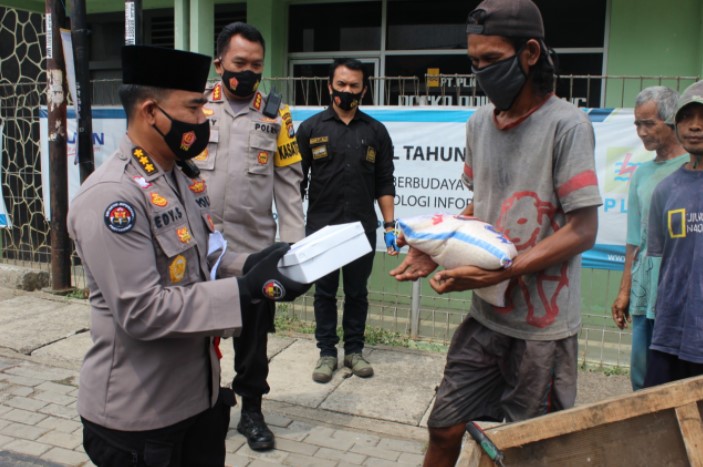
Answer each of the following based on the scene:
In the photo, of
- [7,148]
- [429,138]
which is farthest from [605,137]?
[7,148]

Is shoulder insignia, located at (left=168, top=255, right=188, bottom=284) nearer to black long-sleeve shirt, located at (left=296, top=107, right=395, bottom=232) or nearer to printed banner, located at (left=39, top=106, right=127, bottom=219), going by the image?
black long-sleeve shirt, located at (left=296, top=107, right=395, bottom=232)

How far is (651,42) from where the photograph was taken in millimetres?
6434

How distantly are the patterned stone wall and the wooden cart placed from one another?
23.7ft

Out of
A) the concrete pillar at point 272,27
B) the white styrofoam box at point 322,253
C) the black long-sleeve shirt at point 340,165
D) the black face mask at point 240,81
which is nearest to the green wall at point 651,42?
the black long-sleeve shirt at point 340,165

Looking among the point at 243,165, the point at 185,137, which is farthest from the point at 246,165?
the point at 185,137

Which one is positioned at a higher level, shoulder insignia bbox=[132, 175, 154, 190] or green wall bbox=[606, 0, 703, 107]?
green wall bbox=[606, 0, 703, 107]

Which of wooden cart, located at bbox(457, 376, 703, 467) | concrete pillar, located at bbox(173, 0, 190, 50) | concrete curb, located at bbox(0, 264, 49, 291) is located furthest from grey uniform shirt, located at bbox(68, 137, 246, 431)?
concrete curb, located at bbox(0, 264, 49, 291)

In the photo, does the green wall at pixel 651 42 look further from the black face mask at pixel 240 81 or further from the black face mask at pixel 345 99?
the black face mask at pixel 240 81

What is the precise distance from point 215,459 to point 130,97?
1.29m

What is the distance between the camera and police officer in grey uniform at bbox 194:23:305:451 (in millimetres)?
3439

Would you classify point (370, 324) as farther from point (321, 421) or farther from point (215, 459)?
point (215, 459)

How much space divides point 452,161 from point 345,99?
4.19ft

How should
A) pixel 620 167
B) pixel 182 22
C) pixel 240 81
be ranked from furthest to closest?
pixel 182 22, pixel 620 167, pixel 240 81

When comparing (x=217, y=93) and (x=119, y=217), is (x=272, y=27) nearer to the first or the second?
(x=217, y=93)
